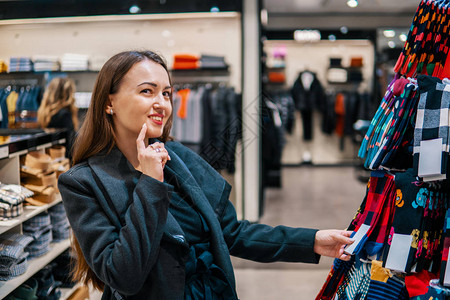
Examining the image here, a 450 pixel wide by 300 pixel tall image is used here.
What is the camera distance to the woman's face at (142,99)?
144cm

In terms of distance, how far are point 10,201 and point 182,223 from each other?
1366mm

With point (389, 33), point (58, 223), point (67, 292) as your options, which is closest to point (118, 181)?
point (58, 223)

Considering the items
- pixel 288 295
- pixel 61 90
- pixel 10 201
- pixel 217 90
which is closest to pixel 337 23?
pixel 217 90

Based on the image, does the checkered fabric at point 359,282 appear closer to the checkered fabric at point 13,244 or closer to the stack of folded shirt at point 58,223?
the checkered fabric at point 13,244

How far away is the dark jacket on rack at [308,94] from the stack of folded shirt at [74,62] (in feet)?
17.7

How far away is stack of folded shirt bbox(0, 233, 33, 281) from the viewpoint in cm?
241

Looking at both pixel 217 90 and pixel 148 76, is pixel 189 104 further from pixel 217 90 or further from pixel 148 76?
pixel 148 76

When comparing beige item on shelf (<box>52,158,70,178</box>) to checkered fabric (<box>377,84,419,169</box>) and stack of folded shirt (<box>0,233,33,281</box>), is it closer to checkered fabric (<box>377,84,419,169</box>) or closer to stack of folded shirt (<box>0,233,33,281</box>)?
stack of folded shirt (<box>0,233,33,281</box>)

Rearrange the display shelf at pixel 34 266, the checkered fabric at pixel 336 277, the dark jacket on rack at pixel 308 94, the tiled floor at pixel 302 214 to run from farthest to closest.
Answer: the dark jacket on rack at pixel 308 94 → the tiled floor at pixel 302 214 → the display shelf at pixel 34 266 → the checkered fabric at pixel 336 277

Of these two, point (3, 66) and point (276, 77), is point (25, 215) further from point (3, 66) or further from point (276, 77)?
point (276, 77)

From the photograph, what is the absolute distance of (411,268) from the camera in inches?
55.6

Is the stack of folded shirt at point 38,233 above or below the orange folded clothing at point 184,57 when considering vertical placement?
below

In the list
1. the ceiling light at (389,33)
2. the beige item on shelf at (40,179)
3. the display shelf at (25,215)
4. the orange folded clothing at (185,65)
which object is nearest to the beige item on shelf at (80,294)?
the display shelf at (25,215)

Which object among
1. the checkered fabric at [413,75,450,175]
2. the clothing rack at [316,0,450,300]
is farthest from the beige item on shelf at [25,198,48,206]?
the checkered fabric at [413,75,450,175]
